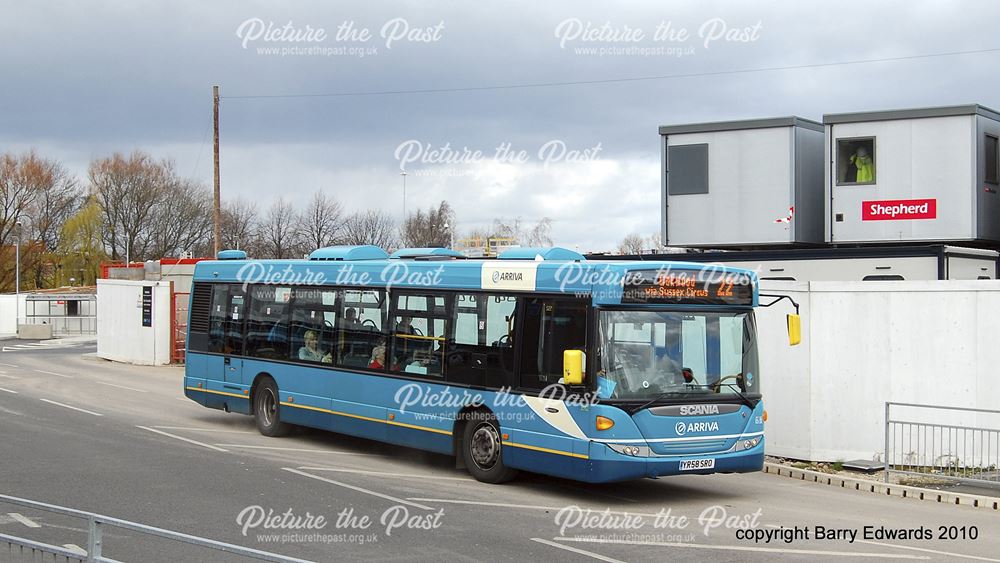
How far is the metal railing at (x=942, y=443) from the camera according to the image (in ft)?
44.4

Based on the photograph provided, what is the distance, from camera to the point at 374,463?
→ 1460 centimetres

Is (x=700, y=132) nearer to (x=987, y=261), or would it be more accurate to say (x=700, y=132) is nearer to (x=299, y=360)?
(x=987, y=261)

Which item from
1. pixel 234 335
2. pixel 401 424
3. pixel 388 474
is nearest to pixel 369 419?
pixel 401 424

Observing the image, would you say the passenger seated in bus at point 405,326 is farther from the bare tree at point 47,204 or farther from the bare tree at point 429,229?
the bare tree at point 47,204

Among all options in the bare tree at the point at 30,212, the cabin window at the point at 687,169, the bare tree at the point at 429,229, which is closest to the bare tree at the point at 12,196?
the bare tree at the point at 30,212

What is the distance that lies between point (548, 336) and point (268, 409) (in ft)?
21.7

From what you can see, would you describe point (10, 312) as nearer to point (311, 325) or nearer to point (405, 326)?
point (311, 325)

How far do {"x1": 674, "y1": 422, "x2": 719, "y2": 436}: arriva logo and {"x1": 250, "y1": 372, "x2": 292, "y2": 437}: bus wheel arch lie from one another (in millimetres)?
7497

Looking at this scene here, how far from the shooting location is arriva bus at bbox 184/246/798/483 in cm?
1148

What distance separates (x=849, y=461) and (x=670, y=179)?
1071 centimetres

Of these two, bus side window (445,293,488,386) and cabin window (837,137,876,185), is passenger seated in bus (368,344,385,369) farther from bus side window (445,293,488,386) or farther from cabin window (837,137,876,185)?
cabin window (837,137,876,185)

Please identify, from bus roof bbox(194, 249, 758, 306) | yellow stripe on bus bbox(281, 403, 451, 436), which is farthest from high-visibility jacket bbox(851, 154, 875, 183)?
yellow stripe on bus bbox(281, 403, 451, 436)

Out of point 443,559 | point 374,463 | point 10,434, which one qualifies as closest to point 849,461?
point 374,463

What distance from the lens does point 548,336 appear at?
12195 millimetres
